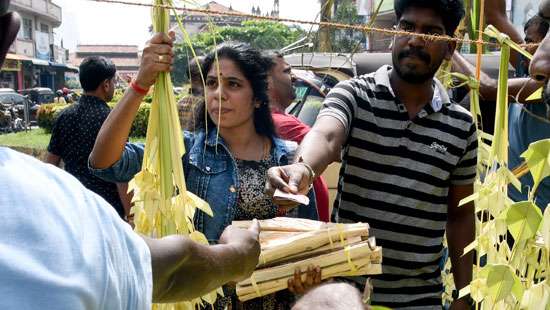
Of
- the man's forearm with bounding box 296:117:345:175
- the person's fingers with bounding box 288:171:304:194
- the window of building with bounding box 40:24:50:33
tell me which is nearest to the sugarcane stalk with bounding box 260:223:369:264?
the person's fingers with bounding box 288:171:304:194

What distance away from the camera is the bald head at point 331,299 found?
1336 mm

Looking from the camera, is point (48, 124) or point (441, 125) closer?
point (441, 125)

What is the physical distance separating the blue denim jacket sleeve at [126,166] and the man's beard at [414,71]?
0.91 meters

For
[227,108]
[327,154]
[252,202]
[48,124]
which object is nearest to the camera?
[327,154]

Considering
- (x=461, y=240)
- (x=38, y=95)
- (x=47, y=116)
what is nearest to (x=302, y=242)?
(x=461, y=240)

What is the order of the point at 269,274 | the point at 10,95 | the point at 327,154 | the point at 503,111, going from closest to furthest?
the point at 269,274 → the point at 503,111 → the point at 327,154 → the point at 10,95

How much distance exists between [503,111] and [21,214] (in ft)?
4.27

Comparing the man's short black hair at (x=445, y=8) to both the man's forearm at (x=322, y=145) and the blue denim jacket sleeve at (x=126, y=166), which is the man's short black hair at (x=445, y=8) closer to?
the man's forearm at (x=322, y=145)

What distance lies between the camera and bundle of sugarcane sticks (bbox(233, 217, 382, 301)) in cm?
155

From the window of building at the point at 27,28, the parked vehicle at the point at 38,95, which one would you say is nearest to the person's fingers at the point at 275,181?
the parked vehicle at the point at 38,95

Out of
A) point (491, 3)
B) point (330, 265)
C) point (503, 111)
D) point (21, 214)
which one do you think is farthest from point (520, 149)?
point (21, 214)

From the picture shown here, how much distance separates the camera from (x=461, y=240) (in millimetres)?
2322

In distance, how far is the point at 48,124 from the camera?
49.2 ft

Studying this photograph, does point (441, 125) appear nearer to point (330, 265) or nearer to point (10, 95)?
point (330, 265)
